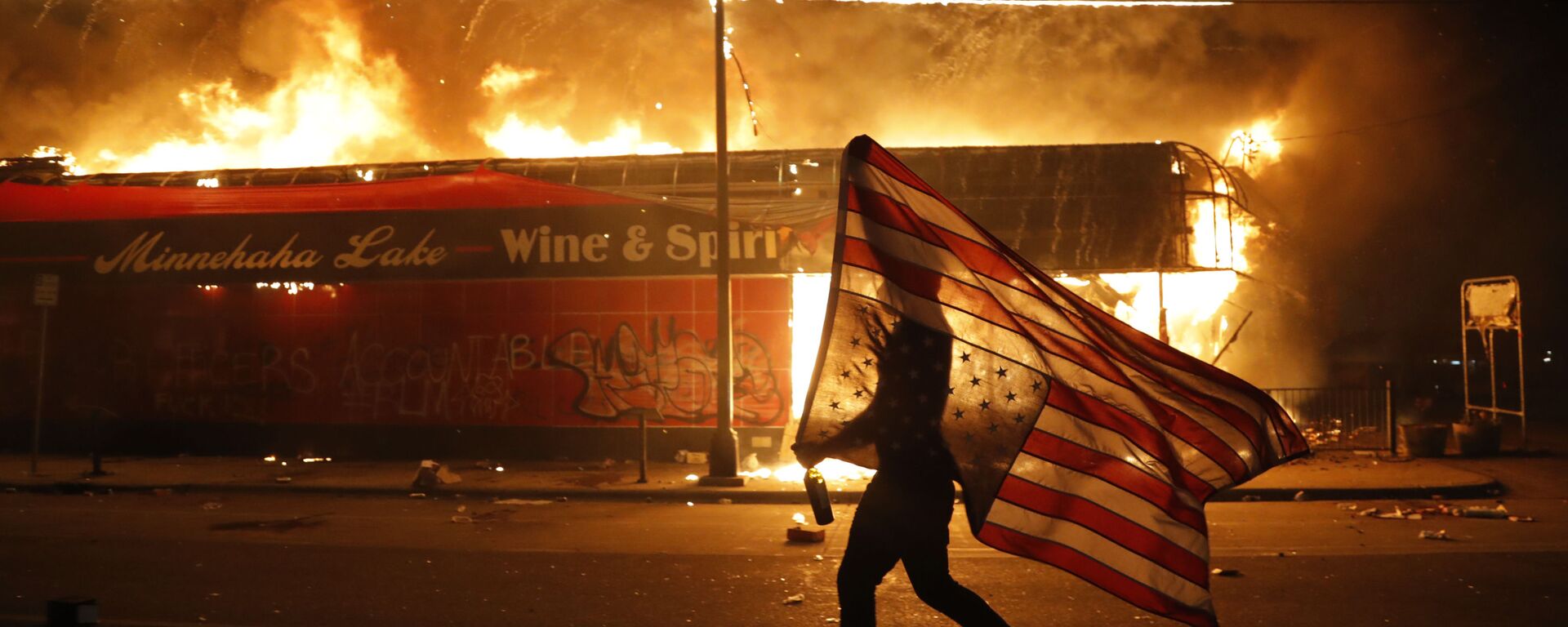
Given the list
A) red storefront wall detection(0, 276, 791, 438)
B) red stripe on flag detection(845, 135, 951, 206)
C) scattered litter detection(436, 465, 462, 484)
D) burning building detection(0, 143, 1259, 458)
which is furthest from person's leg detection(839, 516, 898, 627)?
red storefront wall detection(0, 276, 791, 438)

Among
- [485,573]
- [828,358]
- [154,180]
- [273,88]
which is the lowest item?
[485,573]

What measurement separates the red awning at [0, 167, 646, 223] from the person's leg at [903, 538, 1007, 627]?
1229 cm

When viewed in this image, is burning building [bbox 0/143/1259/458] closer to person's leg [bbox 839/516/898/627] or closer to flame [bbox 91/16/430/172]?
flame [bbox 91/16/430/172]

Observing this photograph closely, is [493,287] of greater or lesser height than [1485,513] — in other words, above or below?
above

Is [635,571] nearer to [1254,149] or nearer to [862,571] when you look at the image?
[862,571]

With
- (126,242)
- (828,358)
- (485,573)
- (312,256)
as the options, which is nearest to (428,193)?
(312,256)

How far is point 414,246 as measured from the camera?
17.0 metres

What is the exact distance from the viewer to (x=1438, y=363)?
33594mm

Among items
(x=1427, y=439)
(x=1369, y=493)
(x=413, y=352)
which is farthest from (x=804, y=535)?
(x=1427, y=439)

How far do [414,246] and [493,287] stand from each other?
1.38 m

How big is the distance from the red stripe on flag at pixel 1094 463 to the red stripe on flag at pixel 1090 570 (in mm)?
304

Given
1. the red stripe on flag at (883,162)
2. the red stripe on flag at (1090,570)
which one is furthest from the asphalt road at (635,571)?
the red stripe on flag at (883,162)

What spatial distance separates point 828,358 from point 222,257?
52.8 feet

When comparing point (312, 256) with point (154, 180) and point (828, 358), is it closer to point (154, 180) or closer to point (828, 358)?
point (154, 180)
